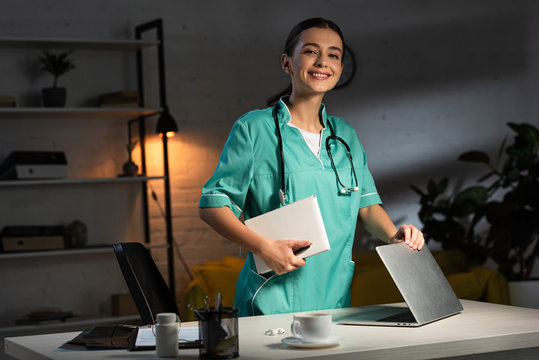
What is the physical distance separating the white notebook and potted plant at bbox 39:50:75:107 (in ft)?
9.81

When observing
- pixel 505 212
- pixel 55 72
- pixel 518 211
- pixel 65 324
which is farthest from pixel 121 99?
pixel 518 211

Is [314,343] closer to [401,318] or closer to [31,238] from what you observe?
[401,318]

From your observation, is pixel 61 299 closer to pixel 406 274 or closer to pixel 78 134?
pixel 78 134

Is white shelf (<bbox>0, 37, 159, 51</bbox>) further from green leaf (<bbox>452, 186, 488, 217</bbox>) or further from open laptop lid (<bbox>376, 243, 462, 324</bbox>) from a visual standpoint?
open laptop lid (<bbox>376, 243, 462, 324</bbox>)

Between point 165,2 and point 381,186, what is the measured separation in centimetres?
206

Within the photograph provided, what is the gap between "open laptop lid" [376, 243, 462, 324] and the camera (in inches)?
71.4

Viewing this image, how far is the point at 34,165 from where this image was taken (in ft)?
15.0

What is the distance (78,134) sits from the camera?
496 cm

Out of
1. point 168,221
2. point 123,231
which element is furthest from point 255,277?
point 123,231

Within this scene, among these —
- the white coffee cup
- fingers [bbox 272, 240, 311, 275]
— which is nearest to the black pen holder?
the white coffee cup

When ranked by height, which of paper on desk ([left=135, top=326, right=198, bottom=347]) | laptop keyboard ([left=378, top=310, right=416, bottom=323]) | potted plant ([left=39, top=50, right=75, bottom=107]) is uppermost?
potted plant ([left=39, top=50, right=75, bottom=107])

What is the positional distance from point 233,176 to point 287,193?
15cm

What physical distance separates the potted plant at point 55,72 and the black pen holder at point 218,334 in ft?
11.3

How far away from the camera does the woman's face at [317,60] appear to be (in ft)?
6.95
